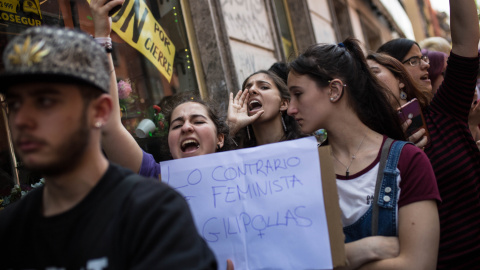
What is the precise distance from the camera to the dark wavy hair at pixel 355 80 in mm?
2340

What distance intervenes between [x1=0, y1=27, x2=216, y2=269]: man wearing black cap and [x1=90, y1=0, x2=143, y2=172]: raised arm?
3.36 feet

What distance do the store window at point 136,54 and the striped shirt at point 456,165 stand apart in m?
2.42

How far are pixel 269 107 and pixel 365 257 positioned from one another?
1.61 metres

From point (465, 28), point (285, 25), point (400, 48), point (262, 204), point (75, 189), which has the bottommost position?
point (262, 204)

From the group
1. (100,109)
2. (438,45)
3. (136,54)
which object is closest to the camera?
(100,109)

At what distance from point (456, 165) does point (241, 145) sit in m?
1.42

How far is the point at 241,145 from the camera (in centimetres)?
334

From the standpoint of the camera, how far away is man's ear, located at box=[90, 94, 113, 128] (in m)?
1.33

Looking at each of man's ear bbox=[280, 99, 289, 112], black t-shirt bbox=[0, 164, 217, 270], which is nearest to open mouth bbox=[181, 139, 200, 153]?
man's ear bbox=[280, 99, 289, 112]

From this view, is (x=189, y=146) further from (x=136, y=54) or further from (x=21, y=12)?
(x=136, y=54)

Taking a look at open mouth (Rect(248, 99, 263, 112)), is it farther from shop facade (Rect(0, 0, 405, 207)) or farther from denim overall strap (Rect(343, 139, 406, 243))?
denim overall strap (Rect(343, 139, 406, 243))

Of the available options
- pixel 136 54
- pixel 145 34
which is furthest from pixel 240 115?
pixel 145 34

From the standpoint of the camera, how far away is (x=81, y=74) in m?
1.23

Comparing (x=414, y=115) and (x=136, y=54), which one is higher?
(x=136, y=54)
